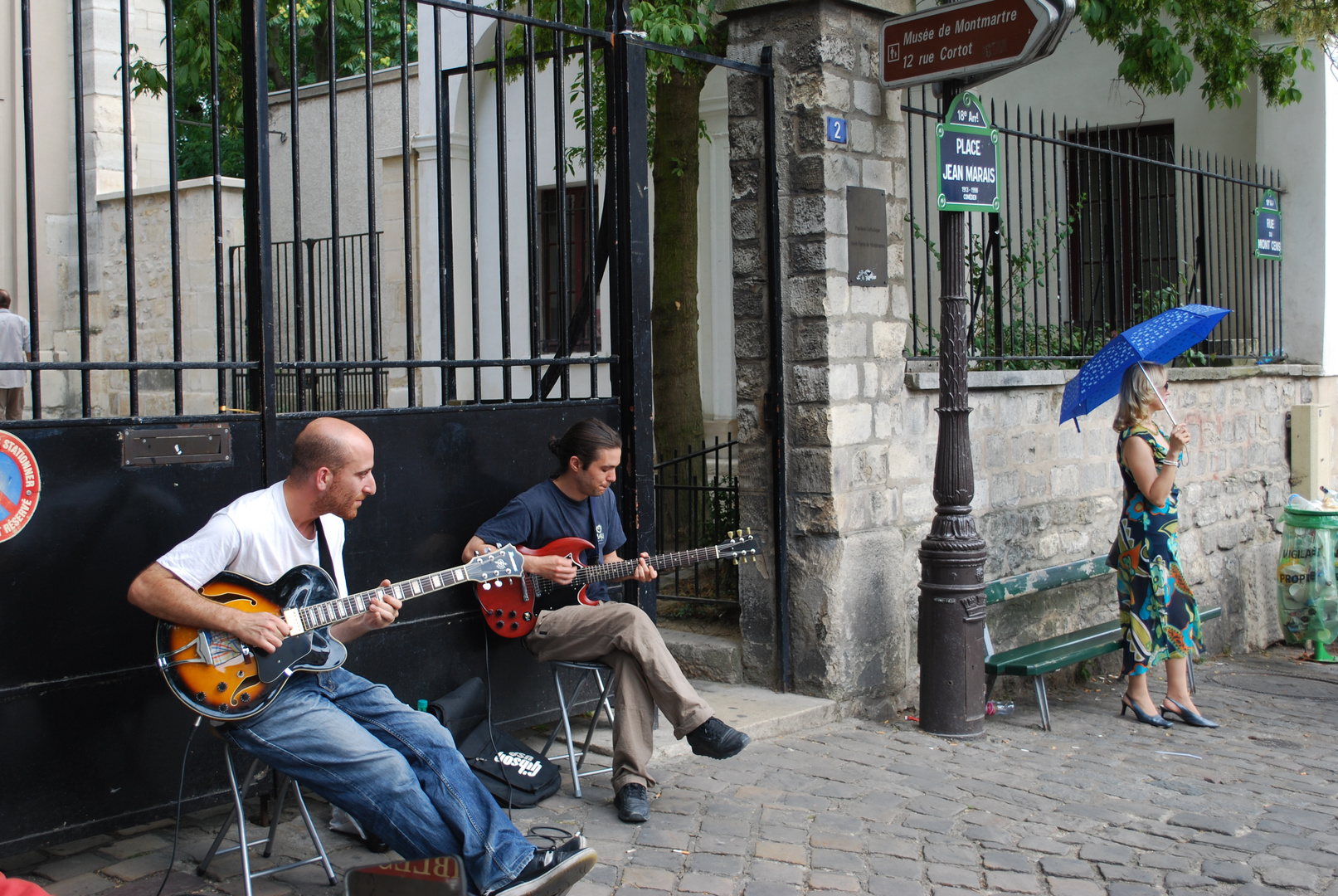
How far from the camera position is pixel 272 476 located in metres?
4.15

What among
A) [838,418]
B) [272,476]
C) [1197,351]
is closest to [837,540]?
[838,418]

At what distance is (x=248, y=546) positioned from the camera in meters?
3.50

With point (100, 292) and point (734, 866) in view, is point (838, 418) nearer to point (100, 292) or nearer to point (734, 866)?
point (734, 866)

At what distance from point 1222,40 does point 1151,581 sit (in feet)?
15.0

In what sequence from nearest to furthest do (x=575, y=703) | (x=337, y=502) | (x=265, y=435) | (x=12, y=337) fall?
(x=337, y=502) < (x=265, y=435) < (x=575, y=703) < (x=12, y=337)

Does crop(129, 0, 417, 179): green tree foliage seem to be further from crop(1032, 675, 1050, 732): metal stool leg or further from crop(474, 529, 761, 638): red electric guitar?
crop(1032, 675, 1050, 732): metal stool leg

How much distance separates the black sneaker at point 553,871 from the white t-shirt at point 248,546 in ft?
3.60

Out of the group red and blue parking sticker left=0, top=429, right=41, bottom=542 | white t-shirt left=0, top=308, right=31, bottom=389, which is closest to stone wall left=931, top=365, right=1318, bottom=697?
red and blue parking sticker left=0, top=429, right=41, bottom=542

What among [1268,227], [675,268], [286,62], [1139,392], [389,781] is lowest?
[389,781]

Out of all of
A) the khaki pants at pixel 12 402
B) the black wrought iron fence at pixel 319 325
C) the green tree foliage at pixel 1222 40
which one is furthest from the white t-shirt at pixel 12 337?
the green tree foliage at pixel 1222 40

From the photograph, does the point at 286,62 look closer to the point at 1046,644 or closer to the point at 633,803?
the point at 1046,644

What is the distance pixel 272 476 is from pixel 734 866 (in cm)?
202

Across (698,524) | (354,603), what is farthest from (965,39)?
(354,603)

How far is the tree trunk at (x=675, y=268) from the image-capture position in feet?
26.0
